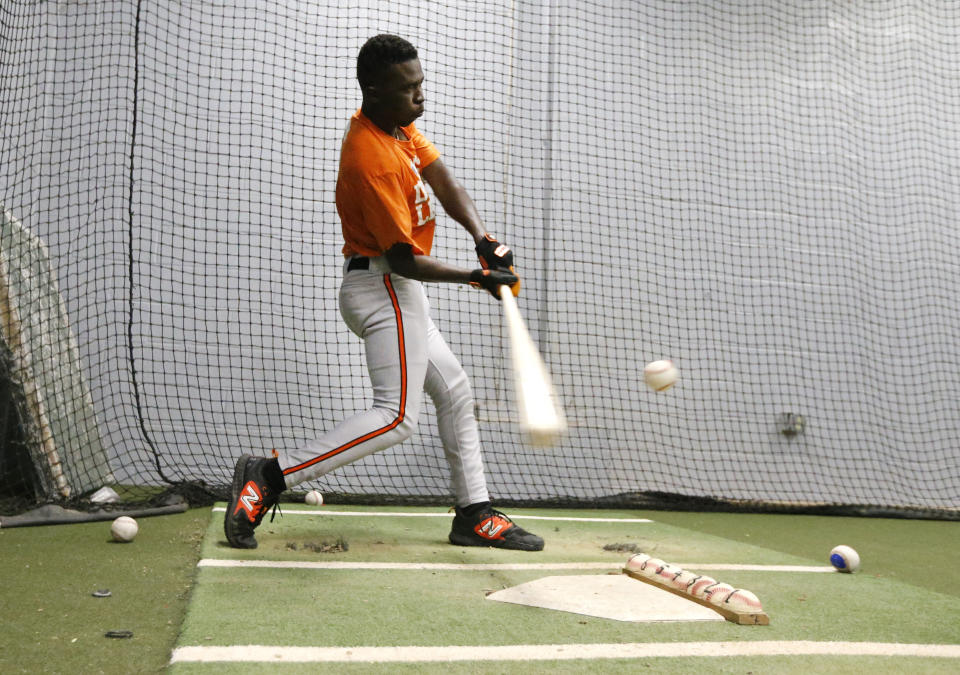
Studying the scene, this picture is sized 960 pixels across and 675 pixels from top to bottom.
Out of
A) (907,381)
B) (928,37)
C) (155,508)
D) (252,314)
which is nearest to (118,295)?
(252,314)

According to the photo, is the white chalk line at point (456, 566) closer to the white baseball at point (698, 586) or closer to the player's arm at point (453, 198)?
the white baseball at point (698, 586)

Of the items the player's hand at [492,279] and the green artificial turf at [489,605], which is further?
the player's hand at [492,279]

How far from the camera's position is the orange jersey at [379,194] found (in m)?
2.81

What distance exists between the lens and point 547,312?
5668mm

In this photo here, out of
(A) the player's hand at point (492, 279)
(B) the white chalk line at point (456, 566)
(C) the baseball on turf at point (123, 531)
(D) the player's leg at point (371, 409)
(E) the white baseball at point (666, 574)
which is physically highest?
(A) the player's hand at point (492, 279)

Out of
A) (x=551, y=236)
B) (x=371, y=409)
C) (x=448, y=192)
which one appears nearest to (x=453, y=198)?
(x=448, y=192)

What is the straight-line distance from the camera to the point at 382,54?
9.46 ft

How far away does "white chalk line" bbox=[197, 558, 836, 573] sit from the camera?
2906 millimetres

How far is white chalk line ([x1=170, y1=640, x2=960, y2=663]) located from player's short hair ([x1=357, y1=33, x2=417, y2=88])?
187cm

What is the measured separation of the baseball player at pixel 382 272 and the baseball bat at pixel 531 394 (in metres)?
0.15

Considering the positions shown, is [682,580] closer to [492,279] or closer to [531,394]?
[531,394]

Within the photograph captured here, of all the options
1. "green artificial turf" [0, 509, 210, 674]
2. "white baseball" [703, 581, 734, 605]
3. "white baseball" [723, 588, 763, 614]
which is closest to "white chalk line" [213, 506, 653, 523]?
"green artificial turf" [0, 509, 210, 674]

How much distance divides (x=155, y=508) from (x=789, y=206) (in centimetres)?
471

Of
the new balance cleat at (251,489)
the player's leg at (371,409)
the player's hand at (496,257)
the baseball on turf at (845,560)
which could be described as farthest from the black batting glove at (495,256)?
the baseball on turf at (845,560)
